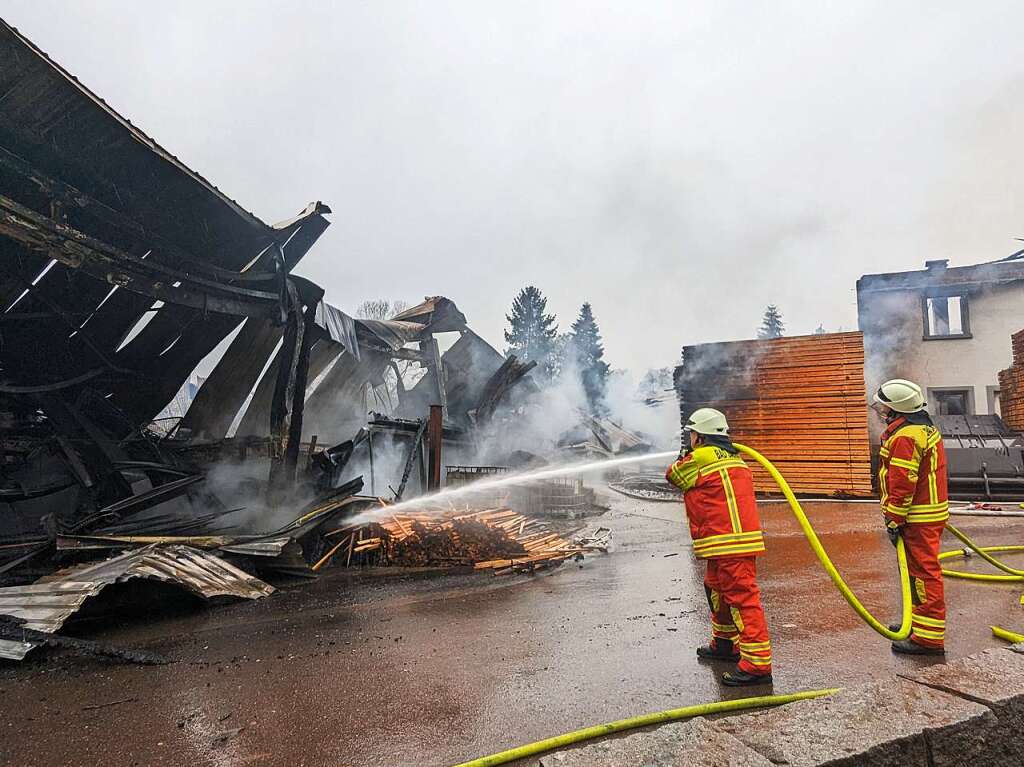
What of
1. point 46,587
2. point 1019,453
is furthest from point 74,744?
point 1019,453

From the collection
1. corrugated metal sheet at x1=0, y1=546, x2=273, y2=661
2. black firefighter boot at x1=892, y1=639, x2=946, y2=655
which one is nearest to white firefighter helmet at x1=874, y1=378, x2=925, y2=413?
black firefighter boot at x1=892, y1=639, x2=946, y2=655

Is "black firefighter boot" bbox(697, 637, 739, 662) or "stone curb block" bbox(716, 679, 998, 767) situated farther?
"black firefighter boot" bbox(697, 637, 739, 662)

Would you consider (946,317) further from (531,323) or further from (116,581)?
(531,323)

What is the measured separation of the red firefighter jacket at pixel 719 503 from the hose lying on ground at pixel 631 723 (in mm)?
776

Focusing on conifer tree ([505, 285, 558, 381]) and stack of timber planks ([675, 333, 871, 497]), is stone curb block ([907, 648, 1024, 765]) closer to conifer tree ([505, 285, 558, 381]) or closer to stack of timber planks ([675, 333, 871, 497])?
stack of timber planks ([675, 333, 871, 497])

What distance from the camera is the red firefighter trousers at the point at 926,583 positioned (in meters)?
3.97

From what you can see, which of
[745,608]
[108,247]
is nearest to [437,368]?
[108,247]

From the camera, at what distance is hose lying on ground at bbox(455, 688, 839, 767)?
Answer: 8.60 ft

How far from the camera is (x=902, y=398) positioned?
433cm

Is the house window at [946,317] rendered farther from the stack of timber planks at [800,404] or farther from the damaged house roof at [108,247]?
the damaged house roof at [108,247]

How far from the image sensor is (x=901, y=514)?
4.10 metres

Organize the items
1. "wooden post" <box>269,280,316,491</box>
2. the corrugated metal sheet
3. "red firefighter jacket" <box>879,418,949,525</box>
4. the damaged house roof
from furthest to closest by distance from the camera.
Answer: "wooden post" <box>269,280,316,491</box> < the damaged house roof < the corrugated metal sheet < "red firefighter jacket" <box>879,418,949,525</box>

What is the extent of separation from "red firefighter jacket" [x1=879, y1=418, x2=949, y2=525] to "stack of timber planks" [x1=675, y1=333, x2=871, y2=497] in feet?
30.3

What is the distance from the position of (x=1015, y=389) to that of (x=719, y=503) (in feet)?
52.7
